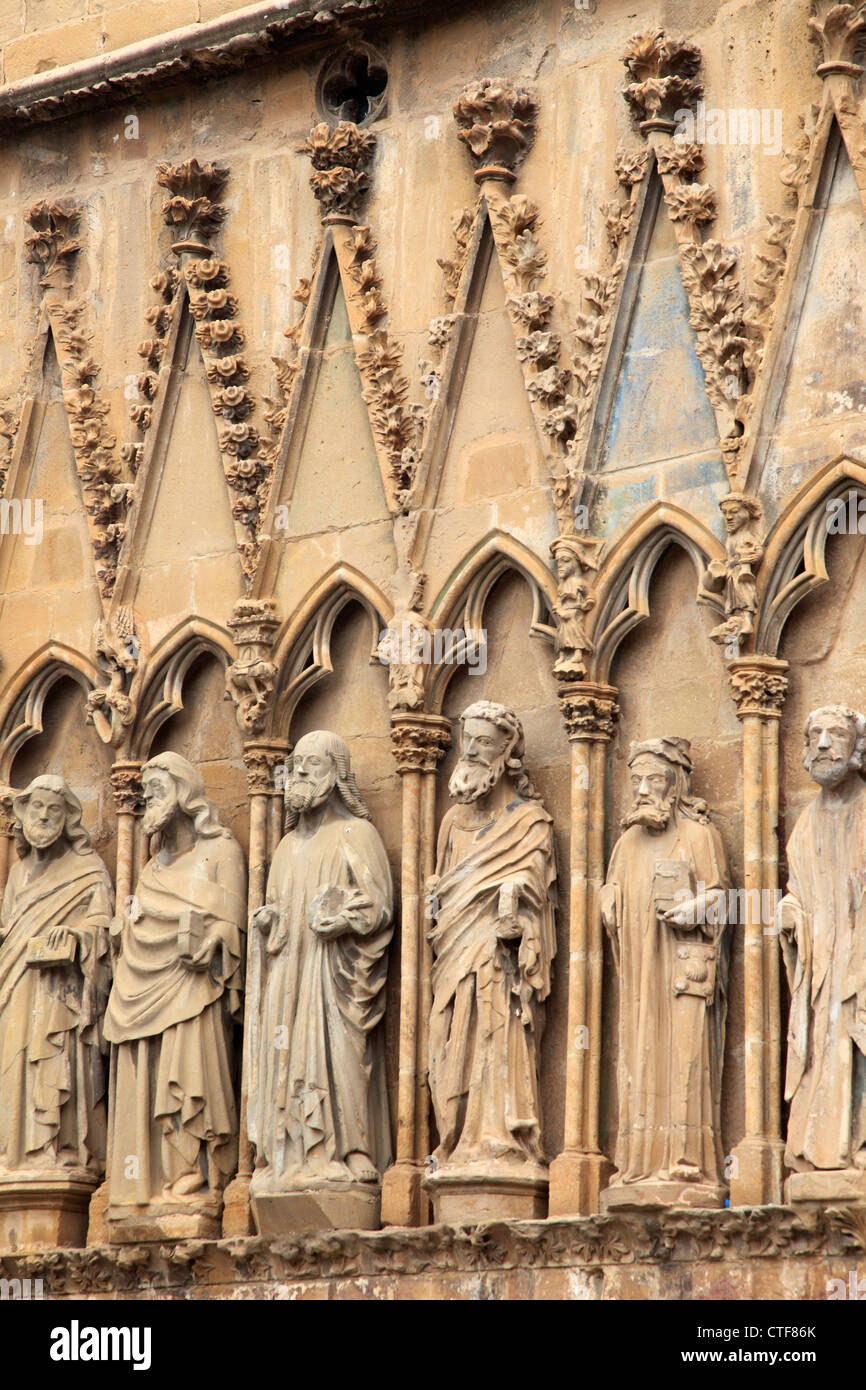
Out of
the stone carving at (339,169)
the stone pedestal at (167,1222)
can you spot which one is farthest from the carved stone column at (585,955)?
the stone carving at (339,169)

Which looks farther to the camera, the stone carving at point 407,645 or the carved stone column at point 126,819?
the carved stone column at point 126,819

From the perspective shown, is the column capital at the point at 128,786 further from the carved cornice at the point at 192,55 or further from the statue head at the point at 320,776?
the carved cornice at the point at 192,55

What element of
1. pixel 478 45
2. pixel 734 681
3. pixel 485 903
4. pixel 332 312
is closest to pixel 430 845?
pixel 485 903

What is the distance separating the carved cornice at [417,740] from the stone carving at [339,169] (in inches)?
97.0

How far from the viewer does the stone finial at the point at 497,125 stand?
14.1 metres

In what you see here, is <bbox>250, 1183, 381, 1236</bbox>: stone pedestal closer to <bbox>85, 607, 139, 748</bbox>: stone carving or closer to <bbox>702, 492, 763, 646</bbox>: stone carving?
<bbox>85, 607, 139, 748</bbox>: stone carving

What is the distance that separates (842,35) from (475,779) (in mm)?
3447

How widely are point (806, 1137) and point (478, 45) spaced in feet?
17.8

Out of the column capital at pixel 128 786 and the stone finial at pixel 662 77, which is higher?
the stone finial at pixel 662 77

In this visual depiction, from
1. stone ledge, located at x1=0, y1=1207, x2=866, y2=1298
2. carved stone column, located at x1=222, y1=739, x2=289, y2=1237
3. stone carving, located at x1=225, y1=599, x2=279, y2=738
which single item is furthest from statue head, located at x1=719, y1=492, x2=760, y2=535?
stone ledge, located at x1=0, y1=1207, x2=866, y2=1298

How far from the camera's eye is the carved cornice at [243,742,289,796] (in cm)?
1437

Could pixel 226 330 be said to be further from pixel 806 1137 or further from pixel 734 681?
pixel 806 1137

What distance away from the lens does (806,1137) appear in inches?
475

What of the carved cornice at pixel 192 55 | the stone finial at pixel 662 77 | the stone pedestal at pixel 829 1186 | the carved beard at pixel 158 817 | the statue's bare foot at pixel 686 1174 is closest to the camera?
the stone pedestal at pixel 829 1186
